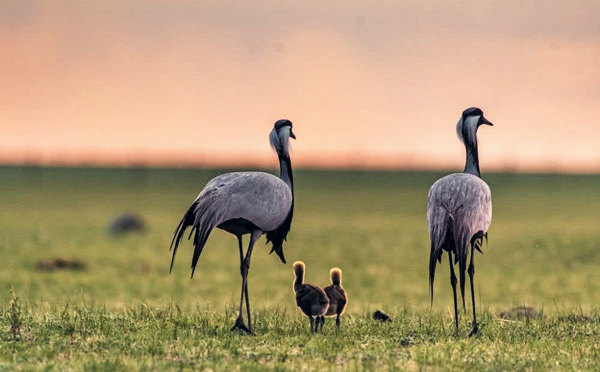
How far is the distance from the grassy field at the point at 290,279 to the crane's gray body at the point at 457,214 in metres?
1.39

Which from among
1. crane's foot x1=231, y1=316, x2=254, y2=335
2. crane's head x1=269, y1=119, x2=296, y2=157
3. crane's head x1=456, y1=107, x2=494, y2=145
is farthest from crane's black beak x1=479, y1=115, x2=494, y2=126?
crane's foot x1=231, y1=316, x2=254, y2=335

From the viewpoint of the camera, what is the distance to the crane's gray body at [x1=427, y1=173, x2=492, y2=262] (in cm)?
1334

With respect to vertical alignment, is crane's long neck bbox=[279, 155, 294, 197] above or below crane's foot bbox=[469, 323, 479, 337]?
above

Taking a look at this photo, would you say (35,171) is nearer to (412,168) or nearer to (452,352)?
(412,168)

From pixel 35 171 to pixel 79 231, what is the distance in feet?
227

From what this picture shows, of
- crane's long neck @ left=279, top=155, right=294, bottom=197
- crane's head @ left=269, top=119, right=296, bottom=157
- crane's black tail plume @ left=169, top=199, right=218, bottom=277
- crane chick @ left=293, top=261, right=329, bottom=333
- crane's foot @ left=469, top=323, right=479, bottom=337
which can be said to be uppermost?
crane's head @ left=269, top=119, right=296, bottom=157

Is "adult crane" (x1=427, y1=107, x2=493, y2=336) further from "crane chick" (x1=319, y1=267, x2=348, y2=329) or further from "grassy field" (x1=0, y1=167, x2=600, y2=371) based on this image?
"crane chick" (x1=319, y1=267, x2=348, y2=329)

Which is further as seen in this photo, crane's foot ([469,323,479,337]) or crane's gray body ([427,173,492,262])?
crane's foot ([469,323,479,337])

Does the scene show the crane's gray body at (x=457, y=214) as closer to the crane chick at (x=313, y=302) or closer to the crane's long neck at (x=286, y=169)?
the crane chick at (x=313, y=302)

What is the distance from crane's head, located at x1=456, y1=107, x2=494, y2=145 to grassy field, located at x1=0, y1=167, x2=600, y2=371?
2.98m

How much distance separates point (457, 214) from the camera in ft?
43.8

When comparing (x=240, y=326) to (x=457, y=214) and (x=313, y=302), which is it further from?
(x=457, y=214)

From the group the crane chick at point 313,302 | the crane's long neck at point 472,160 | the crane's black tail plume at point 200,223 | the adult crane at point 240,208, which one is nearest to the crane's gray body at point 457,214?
the crane's long neck at point 472,160

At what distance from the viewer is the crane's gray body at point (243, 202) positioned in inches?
525
